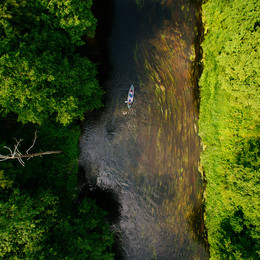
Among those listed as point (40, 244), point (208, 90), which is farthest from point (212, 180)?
point (40, 244)

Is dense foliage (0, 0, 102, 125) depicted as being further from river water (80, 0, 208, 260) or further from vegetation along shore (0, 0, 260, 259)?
river water (80, 0, 208, 260)

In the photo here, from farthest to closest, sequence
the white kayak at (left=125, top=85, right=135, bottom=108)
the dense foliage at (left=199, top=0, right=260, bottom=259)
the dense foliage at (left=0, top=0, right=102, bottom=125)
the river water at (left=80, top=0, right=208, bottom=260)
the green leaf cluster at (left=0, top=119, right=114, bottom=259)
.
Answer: the river water at (left=80, top=0, right=208, bottom=260) < the white kayak at (left=125, top=85, right=135, bottom=108) < the dense foliage at (left=199, top=0, right=260, bottom=259) < the green leaf cluster at (left=0, top=119, right=114, bottom=259) < the dense foliage at (left=0, top=0, right=102, bottom=125)

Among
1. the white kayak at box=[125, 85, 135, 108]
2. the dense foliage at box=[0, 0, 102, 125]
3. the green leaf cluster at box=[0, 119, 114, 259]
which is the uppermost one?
the white kayak at box=[125, 85, 135, 108]

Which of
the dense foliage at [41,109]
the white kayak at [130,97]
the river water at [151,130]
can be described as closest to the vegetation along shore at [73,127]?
the dense foliage at [41,109]

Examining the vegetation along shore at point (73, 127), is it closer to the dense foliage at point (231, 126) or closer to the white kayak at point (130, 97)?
the dense foliage at point (231, 126)

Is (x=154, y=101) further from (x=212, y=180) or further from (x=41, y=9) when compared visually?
(x=41, y=9)

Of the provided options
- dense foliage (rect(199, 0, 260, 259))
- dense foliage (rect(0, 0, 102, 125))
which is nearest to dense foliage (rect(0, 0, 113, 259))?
dense foliage (rect(0, 0, 102, 125))

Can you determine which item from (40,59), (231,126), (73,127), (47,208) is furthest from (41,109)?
(231,126)
